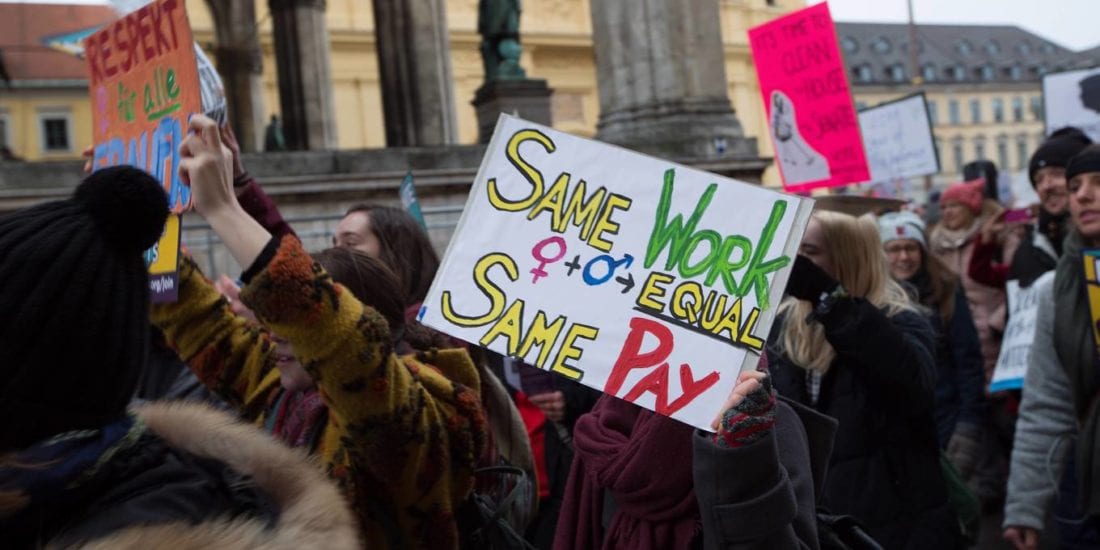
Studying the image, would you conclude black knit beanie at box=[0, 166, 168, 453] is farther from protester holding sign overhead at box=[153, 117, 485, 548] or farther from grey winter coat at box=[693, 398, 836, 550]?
grey winter coat at box=[693, 398, 836, 550]

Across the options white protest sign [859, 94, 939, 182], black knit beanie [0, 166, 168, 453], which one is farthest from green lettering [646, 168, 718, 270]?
white protest sign [859, 94, 939, 182]

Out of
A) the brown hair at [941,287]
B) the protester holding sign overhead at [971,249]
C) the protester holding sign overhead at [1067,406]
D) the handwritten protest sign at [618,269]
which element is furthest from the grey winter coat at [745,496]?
the protester holding sign overhead at [971,249]

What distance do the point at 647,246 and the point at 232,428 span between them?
1.09 meters

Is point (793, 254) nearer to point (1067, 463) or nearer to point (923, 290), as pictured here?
point (1067, 463)

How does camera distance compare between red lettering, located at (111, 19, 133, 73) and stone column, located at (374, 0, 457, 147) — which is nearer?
red lettering, located at (111, 19, 133, 73)

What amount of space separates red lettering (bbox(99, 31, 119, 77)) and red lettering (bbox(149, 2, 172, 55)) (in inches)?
13.1

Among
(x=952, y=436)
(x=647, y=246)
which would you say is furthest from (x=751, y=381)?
(x=952, y=436)

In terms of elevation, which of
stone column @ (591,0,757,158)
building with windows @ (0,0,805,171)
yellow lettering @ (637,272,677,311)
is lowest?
yellow lettering @ (637,272,677,311)

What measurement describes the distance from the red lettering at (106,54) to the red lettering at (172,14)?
0.45 meters

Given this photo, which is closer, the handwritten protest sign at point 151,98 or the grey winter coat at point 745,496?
the grey winter coat at point 745,496

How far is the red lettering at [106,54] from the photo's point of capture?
373cm

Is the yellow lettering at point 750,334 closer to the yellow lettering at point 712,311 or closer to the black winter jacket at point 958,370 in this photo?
the yellow lettering at point 712,311

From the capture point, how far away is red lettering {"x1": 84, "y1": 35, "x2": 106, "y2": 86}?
12.5ft

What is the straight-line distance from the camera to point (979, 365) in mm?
5777
